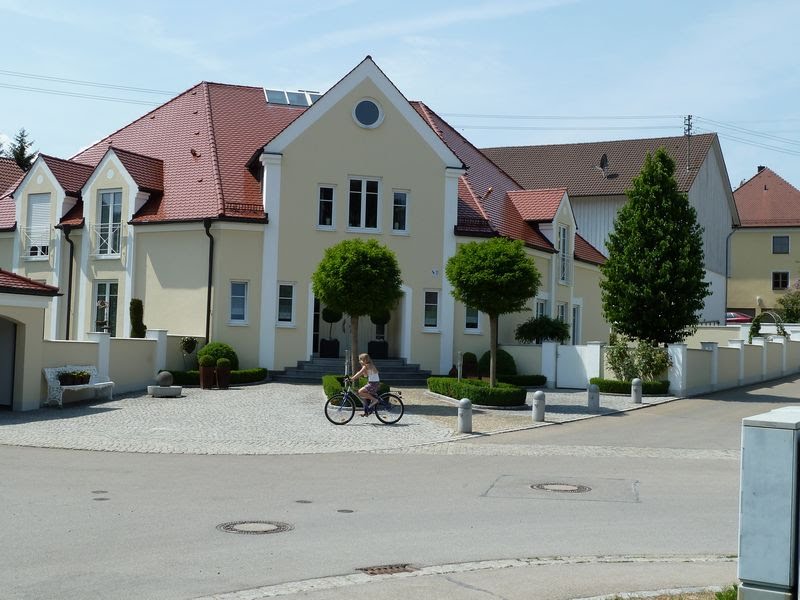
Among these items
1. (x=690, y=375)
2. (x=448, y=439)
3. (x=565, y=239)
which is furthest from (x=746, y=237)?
(x=448, y=439)

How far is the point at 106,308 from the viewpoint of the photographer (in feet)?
111

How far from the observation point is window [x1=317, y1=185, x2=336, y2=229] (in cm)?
3275

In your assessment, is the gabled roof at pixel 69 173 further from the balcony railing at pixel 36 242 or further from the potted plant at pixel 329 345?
the potted plant at pixel 329 345

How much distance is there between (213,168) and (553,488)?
23142 millimetres

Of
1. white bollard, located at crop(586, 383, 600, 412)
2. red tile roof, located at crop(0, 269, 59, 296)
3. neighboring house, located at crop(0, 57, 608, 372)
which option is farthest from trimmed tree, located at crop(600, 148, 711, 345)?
red tile roof, located at crop(0, 269, 59, 296)

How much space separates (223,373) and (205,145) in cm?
1041

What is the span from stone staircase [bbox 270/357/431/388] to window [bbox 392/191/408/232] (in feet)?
15.6

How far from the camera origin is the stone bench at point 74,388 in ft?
77.7

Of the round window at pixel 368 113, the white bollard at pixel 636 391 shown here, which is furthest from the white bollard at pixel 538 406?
the round window at pixel 368 113

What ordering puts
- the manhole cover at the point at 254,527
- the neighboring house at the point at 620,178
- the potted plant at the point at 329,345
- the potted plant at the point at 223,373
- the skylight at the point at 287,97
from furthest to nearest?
the neighboring house at the point at 620,178
the skylight at the point at 287,97
the potted plant at the point at 329,345
the potted plant at the point at 223,373
the manhole cover at the point at 254,527

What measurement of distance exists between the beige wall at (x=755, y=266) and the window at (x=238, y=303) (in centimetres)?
4536

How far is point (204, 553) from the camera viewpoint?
8.95 metres

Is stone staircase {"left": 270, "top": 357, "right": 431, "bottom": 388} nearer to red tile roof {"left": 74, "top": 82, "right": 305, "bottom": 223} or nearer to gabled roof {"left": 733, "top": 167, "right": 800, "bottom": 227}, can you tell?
red tile roof {"left": 74, "top": 82, "right": 305, "bottom": 223}

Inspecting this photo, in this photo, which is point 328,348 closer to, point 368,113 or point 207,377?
point 207,377
